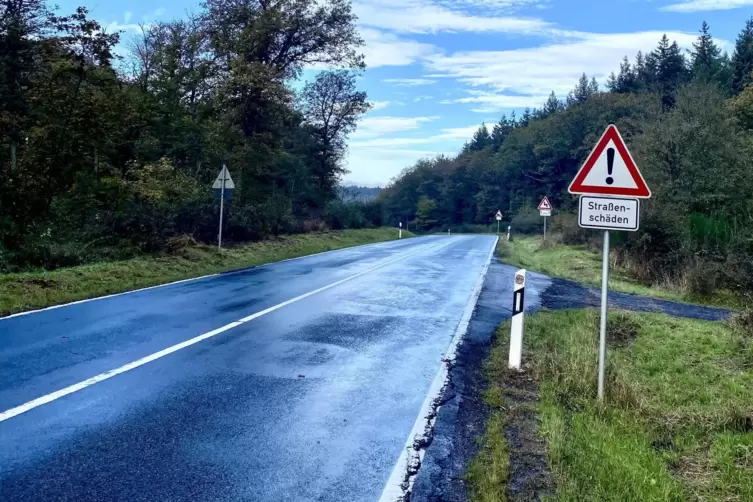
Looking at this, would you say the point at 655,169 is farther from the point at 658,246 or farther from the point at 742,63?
the point at 742,63

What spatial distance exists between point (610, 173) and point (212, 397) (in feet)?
15.6

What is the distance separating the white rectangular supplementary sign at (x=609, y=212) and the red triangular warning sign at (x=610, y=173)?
0.26ft

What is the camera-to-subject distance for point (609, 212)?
6.44 meters

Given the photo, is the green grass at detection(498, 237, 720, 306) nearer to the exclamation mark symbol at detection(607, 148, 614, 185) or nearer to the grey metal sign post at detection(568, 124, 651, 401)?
the grey metal sign post at detection(568, 124, 651, 401)

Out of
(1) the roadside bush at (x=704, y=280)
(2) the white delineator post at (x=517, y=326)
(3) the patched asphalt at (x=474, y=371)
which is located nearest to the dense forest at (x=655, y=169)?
(1) the roadside bush at (x=704, y=280)

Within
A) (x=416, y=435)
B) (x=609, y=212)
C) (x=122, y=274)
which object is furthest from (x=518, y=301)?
(x=122, y=274)

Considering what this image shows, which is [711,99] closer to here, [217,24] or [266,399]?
[217,24]

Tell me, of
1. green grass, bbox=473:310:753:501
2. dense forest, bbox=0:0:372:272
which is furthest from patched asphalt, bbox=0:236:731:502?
dense forest, bbox=0:0:372:272

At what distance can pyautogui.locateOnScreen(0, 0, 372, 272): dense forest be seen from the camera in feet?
55.6

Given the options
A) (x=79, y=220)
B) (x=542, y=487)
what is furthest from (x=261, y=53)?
(x=542, y=487)

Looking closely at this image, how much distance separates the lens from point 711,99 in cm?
2973

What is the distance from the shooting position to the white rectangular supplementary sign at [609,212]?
20.9 feet

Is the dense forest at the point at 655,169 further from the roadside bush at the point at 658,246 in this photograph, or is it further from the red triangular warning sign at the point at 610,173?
the red triangular warning sign at the point at 610,173

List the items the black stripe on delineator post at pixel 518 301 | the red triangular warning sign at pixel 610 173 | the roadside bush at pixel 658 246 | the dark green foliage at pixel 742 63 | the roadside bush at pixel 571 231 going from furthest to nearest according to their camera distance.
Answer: the dark green foliage at pixel 742 63 → the roadside bush at pixel 571 231 → the roadside bush at pixel 658 246 → the black stripe on delineator post at pixel 518 301 → the red triangular warning sign at pixel 610 173
